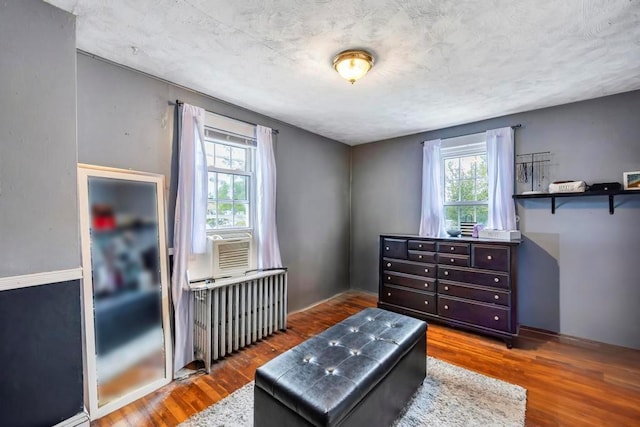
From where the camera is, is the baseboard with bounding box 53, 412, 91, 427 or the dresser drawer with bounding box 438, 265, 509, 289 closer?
the baseboard with bounding box 53, 412, 91, 427

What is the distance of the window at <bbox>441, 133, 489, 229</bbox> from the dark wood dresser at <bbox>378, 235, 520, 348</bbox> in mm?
725

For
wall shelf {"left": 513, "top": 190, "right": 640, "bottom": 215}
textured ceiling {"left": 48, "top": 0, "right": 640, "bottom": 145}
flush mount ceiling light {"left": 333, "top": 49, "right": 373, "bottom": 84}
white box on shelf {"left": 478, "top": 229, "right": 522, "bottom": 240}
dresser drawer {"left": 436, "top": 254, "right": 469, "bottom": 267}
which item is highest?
textured ceiling {"left": 48, "top": 0, "right": 640, "bottom": 145}

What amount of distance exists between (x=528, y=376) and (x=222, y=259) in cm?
289

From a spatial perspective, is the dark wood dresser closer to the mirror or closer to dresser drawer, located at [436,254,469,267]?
dresser drawer, located at [436,254,469,267]

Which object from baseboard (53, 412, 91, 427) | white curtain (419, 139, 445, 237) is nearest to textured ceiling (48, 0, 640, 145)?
white curtain (419, 139, 445, 237)

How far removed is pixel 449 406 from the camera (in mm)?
1938

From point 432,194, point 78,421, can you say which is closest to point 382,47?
point 432,194

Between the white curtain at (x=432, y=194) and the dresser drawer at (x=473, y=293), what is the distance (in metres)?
0.79

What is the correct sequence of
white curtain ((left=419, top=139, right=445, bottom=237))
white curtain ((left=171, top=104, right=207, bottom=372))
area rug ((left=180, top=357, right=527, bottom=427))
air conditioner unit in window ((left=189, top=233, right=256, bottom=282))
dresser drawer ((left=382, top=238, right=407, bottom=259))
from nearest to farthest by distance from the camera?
area rug ((left=180, top=357, right=527, bottom=427)) < white curtain ((left=171, top=104, right=207, bottom=372)) < air conditioner unit in window ((left=189, top=233, right=256, bottom=282)) < dresser drawer ((left=382, top=238, right=407, bottom=259)) < white curtain ((left=419, top=139, right=445, bottom=237))

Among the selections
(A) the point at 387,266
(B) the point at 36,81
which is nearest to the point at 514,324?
(A) the point at 387,266

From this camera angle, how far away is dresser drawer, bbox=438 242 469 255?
3.12 metres

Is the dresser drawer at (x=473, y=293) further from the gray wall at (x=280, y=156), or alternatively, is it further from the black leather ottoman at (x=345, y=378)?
the gray wall at (x=280, y=156)

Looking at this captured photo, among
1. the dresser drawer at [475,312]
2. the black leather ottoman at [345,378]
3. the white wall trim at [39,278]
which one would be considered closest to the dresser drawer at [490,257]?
the dresser drawer at [475,312]

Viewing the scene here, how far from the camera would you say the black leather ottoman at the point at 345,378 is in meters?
1.37
